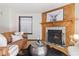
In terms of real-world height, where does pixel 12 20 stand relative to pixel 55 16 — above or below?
below

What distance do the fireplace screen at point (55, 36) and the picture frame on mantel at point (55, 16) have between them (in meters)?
0.49

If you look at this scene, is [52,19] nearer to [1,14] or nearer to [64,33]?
[64,33]

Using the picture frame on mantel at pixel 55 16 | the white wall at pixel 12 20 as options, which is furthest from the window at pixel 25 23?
the picture frame on mantel at pixel 55 16

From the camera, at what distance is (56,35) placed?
5.41 metres

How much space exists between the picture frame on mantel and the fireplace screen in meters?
0.49

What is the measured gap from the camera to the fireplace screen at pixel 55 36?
5128 millimetres

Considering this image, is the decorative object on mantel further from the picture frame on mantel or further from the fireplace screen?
the fireplace screen

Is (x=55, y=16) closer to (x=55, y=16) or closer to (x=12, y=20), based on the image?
(x=55, y=16)

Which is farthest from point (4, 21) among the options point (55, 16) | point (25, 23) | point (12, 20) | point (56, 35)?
point (56, 35)

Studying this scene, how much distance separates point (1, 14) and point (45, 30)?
6.78 feet

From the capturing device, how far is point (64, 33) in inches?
193

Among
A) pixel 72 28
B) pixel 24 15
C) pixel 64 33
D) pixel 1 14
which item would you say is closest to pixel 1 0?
pixel 72 28

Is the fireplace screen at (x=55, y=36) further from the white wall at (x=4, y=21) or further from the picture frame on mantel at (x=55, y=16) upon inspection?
the white wall at (x=4, y=21)

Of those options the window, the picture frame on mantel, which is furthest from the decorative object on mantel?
the window
